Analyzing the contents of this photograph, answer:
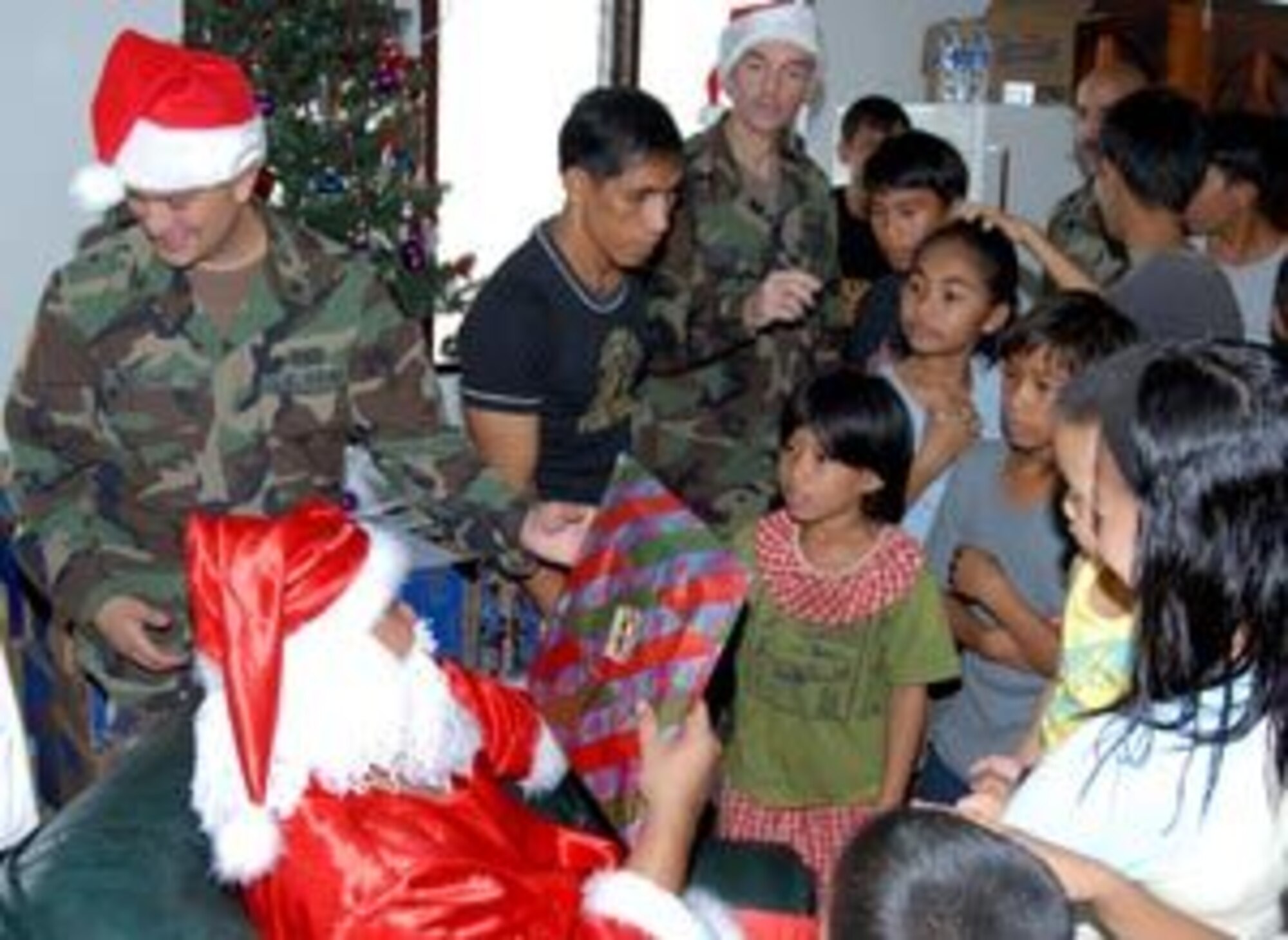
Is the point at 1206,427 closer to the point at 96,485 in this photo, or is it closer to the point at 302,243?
the point at 302,243

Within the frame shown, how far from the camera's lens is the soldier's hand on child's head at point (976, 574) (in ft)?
7.95

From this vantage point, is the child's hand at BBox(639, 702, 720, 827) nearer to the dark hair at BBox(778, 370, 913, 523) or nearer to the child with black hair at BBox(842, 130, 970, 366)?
the dark hair at BBox(778, 370, 913, 523)

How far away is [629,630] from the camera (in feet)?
6.86

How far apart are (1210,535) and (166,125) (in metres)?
1.56

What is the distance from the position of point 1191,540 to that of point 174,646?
5.05 feet

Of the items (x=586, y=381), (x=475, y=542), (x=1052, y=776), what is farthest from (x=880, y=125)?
(x=1052, y=776)

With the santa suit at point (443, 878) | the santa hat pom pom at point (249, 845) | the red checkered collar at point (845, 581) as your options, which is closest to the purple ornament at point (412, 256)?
the red checkered collar at point (845, 581)

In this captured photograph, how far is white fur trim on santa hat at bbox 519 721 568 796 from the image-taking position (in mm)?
2090

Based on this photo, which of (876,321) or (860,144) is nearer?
(876,321)

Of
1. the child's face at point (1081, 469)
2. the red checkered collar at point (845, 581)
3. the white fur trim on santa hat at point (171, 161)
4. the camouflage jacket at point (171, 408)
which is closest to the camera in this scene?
the child's face at point (1081, 469)

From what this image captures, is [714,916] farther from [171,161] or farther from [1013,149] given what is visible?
[1013,149]

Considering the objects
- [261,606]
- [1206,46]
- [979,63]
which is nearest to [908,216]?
[261,606]

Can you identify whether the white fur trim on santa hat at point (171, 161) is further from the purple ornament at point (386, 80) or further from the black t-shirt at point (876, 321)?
the purple ornament at point (386, 80)

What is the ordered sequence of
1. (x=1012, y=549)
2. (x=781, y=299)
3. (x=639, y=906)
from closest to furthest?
(x=639, y=906)
(x=1012, y=549)
(x=781, y=299)
